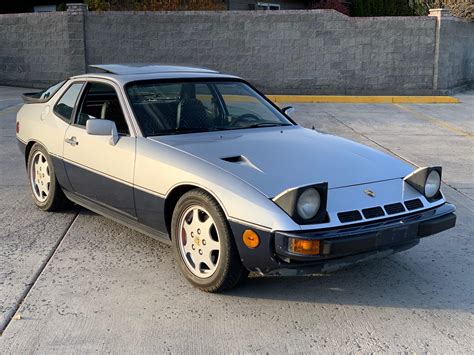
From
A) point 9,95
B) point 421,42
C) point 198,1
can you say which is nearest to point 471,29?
point 421,42

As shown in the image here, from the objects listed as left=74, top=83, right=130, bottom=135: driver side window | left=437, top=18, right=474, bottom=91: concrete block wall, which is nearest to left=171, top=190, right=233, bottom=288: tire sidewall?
left=74, top=83, right=130, bottom=135: driver side window

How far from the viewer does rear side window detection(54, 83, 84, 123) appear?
5.22 m

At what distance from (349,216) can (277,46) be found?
11808 millimetres

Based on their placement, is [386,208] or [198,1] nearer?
[386,208]

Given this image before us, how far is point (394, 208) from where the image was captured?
3.73m

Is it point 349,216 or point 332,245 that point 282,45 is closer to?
point 349,216

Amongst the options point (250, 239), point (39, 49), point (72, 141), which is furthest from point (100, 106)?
point (39, 49)

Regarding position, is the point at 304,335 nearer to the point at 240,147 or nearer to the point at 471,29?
the point at 240,147

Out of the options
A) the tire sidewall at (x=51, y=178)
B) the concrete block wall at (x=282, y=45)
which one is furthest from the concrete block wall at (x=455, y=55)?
the tire sidewall at (x=51, y=178)

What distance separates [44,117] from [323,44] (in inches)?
415

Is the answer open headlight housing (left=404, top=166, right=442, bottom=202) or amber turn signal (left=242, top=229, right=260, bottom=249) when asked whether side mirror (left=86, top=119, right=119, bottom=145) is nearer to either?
amber turn signal (left=242, top=229, right=260, bottom=249)

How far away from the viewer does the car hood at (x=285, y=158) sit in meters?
3.71

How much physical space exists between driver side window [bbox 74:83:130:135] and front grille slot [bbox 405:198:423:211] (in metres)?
2.27

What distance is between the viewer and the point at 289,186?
358 centimetres
